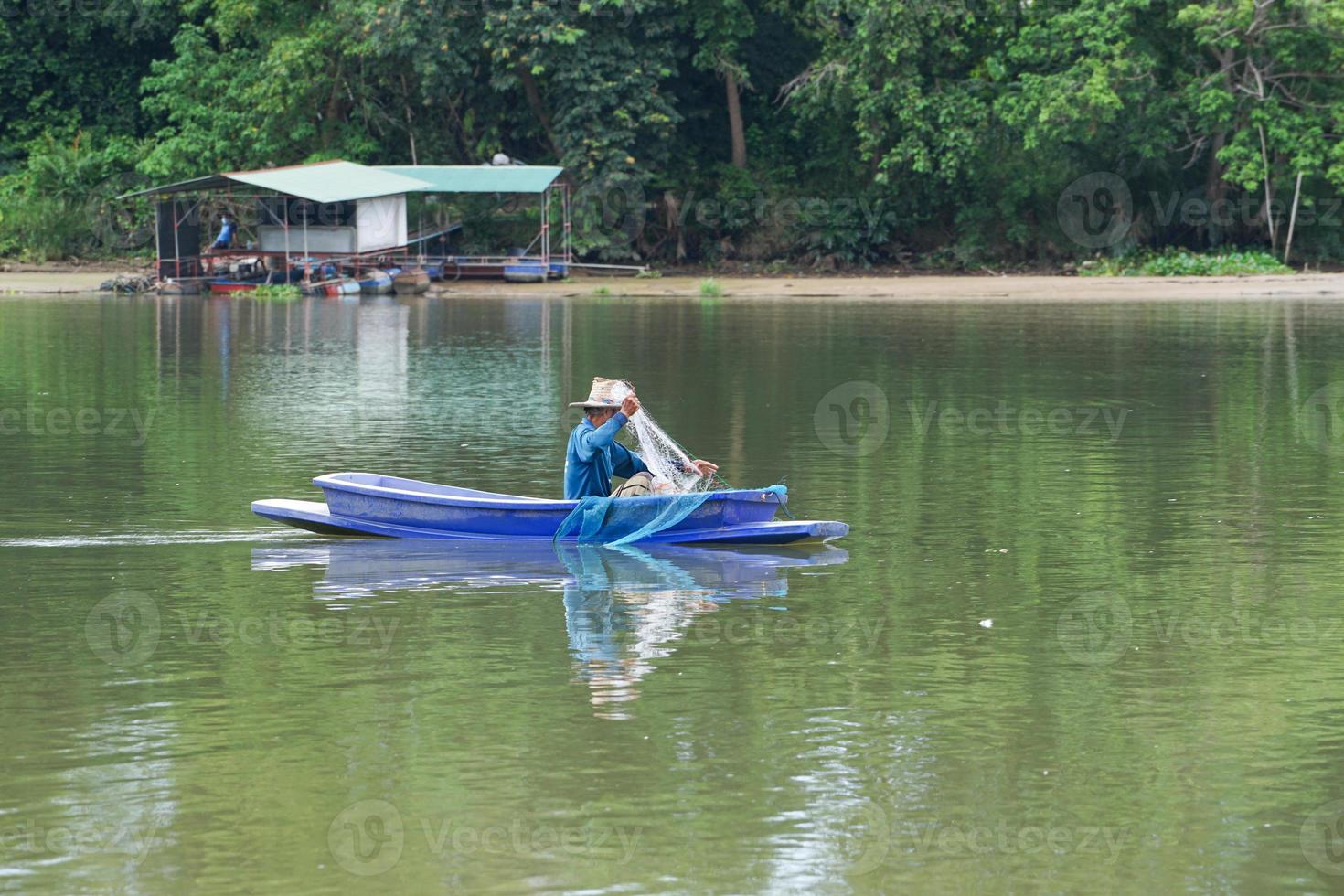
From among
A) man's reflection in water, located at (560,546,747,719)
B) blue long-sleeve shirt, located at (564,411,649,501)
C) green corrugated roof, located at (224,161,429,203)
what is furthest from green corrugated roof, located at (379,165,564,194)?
man's reflection in water, located at (560,546,747,719)

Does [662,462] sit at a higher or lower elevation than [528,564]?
higher

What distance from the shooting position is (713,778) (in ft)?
27.5

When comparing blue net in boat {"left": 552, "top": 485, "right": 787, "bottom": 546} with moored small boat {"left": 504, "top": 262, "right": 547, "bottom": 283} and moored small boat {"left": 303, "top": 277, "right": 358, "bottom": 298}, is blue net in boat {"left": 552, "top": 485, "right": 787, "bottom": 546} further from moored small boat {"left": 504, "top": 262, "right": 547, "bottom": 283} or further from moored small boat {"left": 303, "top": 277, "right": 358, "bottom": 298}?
moored small boat {"left": 504, "top": 262, "right": 547, "bottom": 283}

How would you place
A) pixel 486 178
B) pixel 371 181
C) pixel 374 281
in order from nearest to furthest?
pixel 371 181, pixel 374 281, pixel 486 178

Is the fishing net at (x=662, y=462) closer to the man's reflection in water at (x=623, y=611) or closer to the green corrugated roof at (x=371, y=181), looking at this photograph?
the man's reflection in water at (x=623, y=611)

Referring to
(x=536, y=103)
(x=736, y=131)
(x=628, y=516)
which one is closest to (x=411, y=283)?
(x=536, y=103)

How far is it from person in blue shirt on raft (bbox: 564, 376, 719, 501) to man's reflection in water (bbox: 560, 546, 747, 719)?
1.52ft

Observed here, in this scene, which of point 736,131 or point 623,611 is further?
point 736,131

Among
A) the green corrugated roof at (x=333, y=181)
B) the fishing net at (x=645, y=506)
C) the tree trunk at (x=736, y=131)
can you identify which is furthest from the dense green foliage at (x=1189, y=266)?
the fishing net at (x=645, y=506)

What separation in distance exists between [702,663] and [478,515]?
362 centimetres

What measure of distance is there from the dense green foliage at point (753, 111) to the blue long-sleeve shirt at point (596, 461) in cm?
2858

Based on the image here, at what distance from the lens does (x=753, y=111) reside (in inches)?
1946

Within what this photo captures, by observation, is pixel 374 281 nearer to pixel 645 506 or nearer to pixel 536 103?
pixel 536 103

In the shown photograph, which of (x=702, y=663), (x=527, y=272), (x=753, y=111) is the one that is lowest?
(x=702, y=663)
